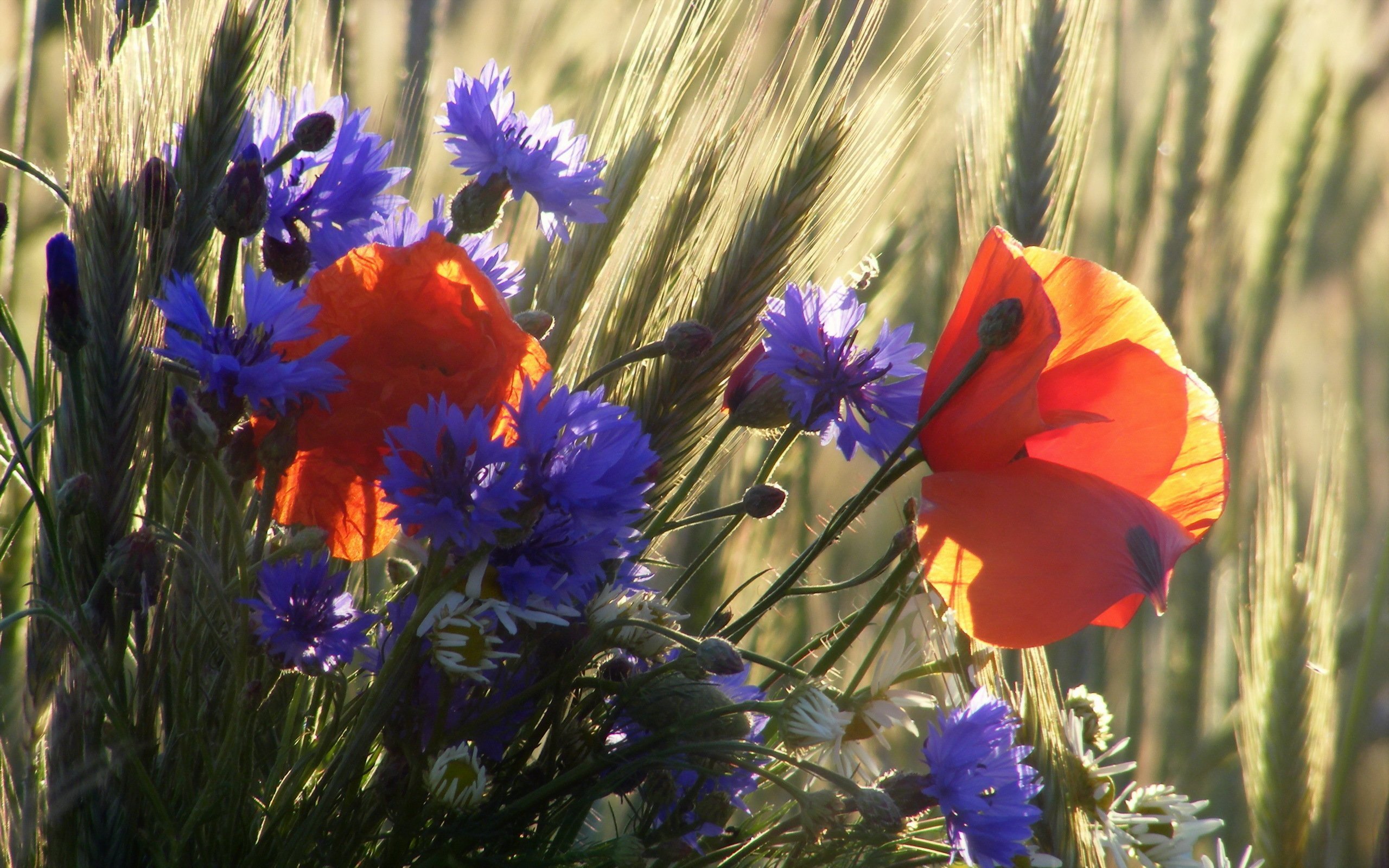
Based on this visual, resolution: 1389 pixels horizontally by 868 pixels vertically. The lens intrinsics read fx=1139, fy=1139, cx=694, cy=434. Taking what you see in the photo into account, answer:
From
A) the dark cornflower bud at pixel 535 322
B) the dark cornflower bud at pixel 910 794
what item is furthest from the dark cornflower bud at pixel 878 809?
the dark cornflower bud at pixel 535 322

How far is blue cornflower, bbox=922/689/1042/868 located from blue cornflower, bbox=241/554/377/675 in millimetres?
223

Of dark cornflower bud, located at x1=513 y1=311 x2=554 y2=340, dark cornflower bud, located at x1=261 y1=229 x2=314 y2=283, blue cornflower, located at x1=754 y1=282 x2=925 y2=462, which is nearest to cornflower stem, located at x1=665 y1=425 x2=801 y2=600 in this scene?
blue cornflower, located at x1=754 y1=282 x2=925 y2=462

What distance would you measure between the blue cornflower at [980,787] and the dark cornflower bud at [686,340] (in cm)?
18

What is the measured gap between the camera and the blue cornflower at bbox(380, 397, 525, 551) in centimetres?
39

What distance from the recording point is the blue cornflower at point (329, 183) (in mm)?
501

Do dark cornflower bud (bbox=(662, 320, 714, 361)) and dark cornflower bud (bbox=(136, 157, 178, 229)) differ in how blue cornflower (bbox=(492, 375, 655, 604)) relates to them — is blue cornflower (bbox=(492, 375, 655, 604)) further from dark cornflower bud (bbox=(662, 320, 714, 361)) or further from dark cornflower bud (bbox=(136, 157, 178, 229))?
dark cornflower bud (bbox=(136, 157, 178, 229))

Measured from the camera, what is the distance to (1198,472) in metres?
0.51

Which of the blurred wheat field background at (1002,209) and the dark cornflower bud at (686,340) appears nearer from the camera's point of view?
the dark cornflower bud at (686,340)

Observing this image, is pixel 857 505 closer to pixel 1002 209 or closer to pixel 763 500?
pixel 763 500

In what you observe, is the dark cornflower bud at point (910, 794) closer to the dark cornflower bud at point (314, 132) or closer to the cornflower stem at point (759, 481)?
the cornflower stem at point (759, 481)

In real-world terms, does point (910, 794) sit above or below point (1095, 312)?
below

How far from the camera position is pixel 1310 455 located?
1961 millimetres

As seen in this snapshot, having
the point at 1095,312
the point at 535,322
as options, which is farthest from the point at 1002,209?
the point at 535,322

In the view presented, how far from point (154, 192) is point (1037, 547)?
393 mm
